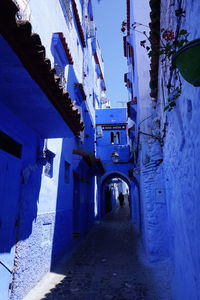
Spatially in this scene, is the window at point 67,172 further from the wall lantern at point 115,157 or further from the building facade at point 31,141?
the wall lantern at point 115,157

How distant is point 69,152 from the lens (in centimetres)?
798

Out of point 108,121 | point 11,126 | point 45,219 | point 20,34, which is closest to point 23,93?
point 11,126

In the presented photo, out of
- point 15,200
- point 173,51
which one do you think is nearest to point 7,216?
point 15,200

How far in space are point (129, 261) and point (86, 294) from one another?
239 centimetres

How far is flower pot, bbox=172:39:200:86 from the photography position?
1195 mm

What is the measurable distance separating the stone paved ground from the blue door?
0.88 meters

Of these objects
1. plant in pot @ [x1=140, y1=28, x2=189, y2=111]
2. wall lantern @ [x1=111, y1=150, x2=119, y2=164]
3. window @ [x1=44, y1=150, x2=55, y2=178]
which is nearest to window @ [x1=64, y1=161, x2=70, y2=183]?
window @ [x1=44, y1=150, x2=55, y2=178]

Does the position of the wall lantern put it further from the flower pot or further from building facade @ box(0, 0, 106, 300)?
the flower pot

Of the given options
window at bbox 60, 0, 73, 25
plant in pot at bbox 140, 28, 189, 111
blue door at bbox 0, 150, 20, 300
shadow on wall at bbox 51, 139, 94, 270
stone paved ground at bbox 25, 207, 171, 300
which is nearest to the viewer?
plant in pot at bbox 140, 28, 189, 111

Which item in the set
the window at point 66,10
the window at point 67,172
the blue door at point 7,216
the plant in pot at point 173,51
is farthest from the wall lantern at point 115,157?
the plant in pot at point 173,51

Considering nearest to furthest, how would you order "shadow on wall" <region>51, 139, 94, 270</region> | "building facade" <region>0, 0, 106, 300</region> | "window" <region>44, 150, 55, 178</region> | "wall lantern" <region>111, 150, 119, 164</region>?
"building facade" <region>0, 0, 106, 300</region>, "window" <region>44, 150, 55, 178</region>, "shadow on wall" <region>51, 139, 94, 270</region>, "wall lantern" <region>111, 150, 119, 164</region>

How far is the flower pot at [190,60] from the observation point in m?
1.19

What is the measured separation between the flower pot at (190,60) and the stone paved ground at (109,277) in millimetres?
4148

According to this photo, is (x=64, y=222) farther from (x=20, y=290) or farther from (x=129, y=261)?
(x=20, y=290)
